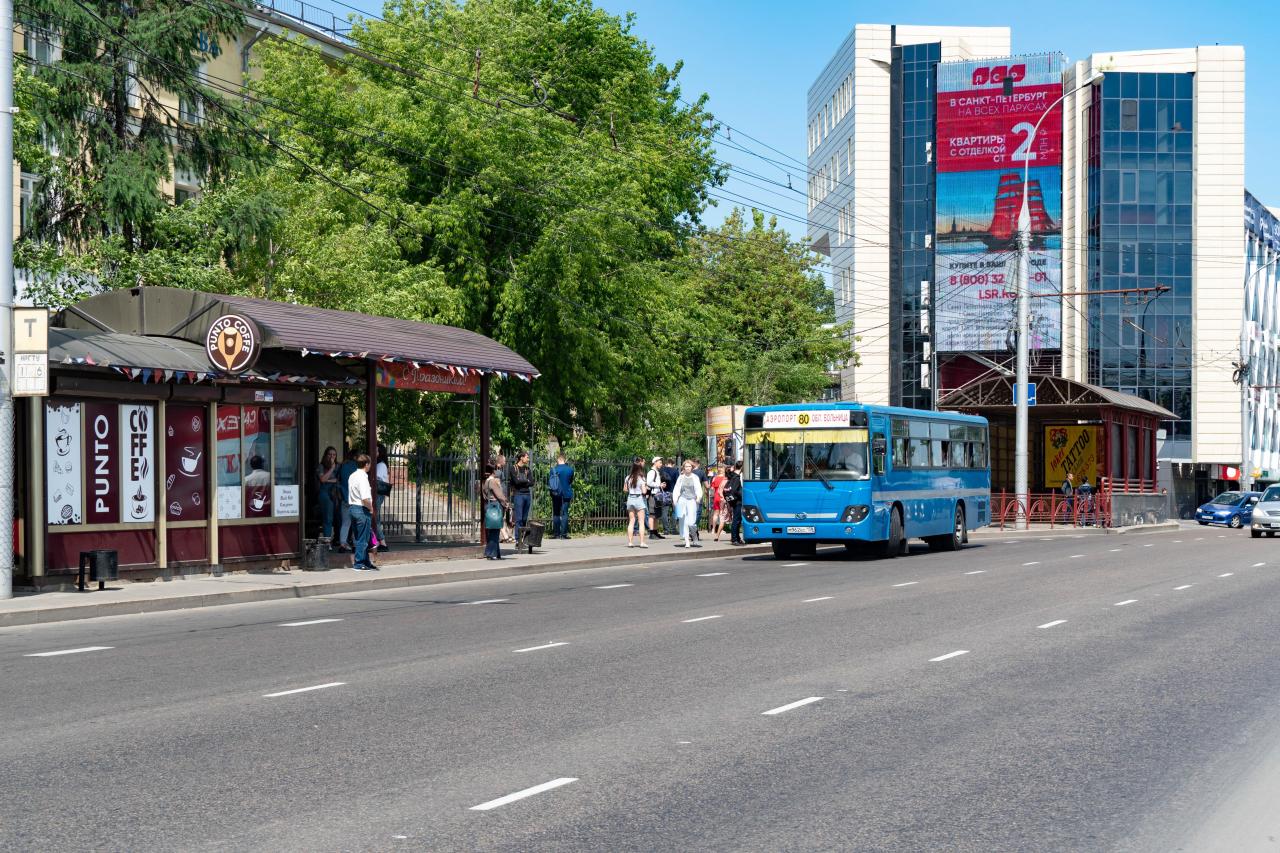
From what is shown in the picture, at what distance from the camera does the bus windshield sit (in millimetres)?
27484

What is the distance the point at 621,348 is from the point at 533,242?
402 cm

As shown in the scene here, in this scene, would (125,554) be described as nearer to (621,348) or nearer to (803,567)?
(803,567)

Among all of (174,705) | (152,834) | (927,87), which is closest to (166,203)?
(174,705)

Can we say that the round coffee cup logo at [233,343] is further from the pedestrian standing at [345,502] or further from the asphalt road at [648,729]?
the asphalt road at [648,729]

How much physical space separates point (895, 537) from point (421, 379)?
33.2ft

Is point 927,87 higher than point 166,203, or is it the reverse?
point 927,87

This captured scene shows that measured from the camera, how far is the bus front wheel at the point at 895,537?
28516 mm

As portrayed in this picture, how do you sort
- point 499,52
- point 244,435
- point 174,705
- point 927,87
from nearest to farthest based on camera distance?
point 174,705 → point 244,435 → point 499,52 → point 927,87

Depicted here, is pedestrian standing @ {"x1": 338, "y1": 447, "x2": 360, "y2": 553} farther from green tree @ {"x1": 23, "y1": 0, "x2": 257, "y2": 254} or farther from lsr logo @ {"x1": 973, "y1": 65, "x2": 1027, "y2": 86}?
lsr logo @ {"x1": 973, "y1": 65, "x2": 1027, "y2": 86}

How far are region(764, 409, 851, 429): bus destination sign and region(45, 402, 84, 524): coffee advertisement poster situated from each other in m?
13.4

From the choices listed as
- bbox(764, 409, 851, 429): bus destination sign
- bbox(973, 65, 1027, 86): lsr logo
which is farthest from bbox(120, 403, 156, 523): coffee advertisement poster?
bbox(973, 65, 1027, 86): lsr logo

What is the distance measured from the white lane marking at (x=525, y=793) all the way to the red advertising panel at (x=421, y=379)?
16.6 metres

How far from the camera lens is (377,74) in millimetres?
40312

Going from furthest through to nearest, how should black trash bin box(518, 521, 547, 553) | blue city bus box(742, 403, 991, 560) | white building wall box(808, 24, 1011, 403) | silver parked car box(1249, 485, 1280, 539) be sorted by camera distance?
white building wall box(808, 24, 1011, 403)
silver parked car box(1249, 485, 1280, 539)
black trash bin box(518, 521, 547, 553)
blue city bus box(742, 403, 991, 560)
